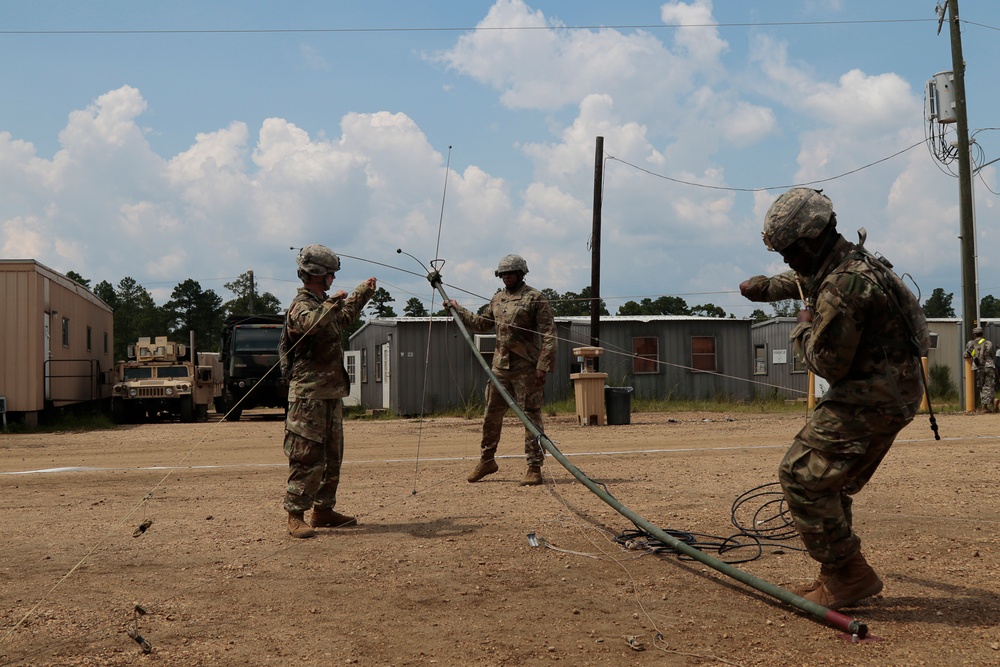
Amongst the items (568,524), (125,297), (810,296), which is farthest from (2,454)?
(125,297)

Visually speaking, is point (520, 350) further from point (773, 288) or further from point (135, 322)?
point (135, 322)

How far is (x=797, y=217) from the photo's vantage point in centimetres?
410

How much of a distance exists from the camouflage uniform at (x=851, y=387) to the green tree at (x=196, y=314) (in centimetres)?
8523

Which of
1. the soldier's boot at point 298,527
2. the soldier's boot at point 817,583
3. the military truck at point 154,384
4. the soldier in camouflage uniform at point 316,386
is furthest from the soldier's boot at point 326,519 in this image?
the military truck at point 154,384

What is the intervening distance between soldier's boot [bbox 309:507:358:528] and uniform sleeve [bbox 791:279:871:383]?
3.76m

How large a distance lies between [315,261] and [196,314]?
84.5 metres

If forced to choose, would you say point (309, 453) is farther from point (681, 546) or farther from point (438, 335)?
point (438, 335)

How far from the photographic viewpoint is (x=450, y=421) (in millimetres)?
20641

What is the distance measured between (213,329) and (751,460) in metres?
83.6

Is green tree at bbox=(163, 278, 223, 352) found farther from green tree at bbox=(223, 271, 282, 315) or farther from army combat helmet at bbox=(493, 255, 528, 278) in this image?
army combat helmet at bbox=(493, 255, 528, 278)

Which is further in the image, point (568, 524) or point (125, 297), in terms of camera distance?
point (125, 297)

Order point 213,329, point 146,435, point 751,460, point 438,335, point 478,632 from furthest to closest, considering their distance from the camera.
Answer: point 213,329 → point 438,335 → point 146,435 → point 751,460 → point 478,632

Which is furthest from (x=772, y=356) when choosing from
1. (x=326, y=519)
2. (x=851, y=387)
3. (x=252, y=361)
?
(x=851, y=387)

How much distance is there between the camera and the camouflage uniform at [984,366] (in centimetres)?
1914
